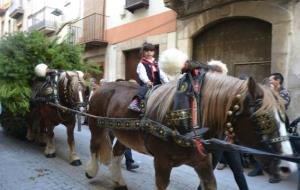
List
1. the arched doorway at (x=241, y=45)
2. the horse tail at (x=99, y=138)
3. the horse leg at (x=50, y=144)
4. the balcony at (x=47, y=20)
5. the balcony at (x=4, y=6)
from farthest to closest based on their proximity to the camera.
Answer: the balcony at (x=4, y=6)
the balcony at (x=47, y=20)
the arched doorway at (x=241, y=45)
the horse leg at (x=50, y=144)
the horse tail at (x=99, y=138)

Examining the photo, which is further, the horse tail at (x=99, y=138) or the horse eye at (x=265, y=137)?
the horse tail at (x=99, y=138)

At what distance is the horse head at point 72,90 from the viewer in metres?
6.31

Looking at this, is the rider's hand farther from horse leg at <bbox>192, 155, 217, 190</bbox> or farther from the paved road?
the paved road

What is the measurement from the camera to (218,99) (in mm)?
3123

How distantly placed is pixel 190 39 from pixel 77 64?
4.33m

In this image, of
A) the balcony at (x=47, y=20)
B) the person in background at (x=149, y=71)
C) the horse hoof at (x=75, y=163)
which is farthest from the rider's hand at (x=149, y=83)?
the balcony at (x=47, y=20)

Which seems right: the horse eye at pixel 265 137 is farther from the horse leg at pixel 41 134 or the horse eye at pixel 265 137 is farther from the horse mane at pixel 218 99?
the horse leg at pixel 41 134

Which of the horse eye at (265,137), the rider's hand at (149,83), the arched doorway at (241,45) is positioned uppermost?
the arched doorway at (241,45)

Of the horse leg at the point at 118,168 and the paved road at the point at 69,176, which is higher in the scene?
the horse leg at the point at 118,168

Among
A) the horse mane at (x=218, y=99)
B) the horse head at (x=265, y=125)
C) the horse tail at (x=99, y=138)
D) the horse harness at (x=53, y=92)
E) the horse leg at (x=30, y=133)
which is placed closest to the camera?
the horse head at (x=265, y=125)

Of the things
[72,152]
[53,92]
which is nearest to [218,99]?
[72,152]

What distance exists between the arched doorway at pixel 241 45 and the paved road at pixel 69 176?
361 cm

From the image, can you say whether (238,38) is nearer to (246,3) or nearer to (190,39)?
(246,3)

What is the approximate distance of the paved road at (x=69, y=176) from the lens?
521cm
